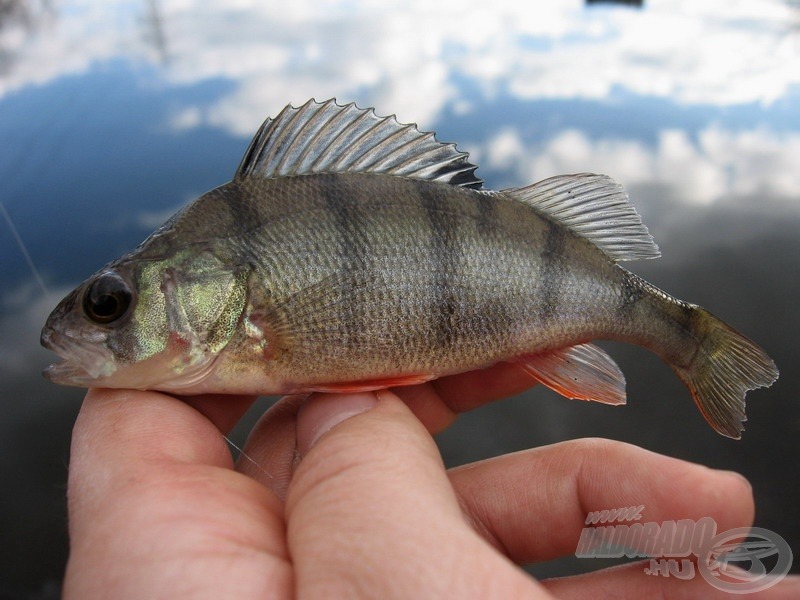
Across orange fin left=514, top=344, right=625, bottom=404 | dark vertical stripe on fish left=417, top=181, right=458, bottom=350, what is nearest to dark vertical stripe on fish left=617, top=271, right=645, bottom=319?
orange fin left=514, top=344, right=625, bottom=404

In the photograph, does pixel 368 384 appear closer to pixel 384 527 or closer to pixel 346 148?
pixel 384 527

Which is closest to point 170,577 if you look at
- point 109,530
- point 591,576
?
point 109,530

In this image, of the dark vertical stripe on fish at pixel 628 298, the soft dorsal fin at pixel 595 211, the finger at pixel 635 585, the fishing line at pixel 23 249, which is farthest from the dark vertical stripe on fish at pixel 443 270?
the fishing line at pixel 23 249

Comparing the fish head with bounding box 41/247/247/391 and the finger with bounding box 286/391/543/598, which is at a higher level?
the fish head with bounding box 41/247/247/391

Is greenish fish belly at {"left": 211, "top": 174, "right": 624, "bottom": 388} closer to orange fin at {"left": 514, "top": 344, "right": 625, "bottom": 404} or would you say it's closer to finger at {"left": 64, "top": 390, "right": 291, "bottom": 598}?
orange fin at {"left": 514, "top": 344, "right": 625, "bottom": 404}

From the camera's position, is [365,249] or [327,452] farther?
[365,249]

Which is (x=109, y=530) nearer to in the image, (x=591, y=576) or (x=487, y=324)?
(x=487, y=324)

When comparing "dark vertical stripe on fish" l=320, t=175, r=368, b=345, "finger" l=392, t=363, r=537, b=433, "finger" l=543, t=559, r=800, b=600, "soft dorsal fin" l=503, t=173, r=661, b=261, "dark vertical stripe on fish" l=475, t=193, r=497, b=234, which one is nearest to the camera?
"finger" l=543, t=559, r=800, b=600
